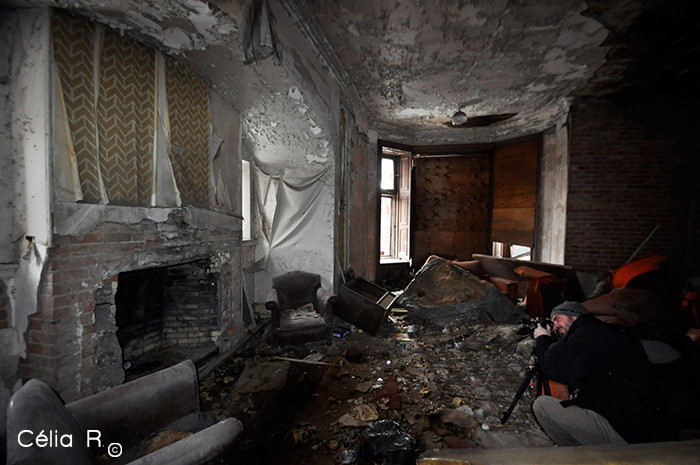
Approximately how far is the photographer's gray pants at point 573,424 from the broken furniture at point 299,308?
258 centimetres

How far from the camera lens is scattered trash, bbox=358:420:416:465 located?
2043 millimetres

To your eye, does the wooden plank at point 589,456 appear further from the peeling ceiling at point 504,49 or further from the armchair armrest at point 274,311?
the peeling ceiling at point 504,49

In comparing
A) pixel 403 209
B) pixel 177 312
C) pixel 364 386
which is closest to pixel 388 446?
pixel 364 386

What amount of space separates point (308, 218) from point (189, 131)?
7.65ft

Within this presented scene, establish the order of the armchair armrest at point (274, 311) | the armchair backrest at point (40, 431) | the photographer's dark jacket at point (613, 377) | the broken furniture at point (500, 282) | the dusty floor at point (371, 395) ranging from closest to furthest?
the armchair backrest at point (40, 431) < the photographer's dark jacket at point (613, 377) < the dusty floor at point (371, 395) < the armchair armrest at point (274, 311) < the broken furniture at point (500, 282)

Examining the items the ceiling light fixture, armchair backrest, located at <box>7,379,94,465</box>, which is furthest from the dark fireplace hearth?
the ceiling light fixture

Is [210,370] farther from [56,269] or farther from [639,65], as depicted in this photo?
[639,65]

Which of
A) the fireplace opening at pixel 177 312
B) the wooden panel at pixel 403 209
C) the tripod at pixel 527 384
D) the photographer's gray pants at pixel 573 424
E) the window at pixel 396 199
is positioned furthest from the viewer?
the window at pixel 396 199

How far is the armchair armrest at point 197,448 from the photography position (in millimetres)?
1395

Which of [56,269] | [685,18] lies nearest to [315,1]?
[56,269]

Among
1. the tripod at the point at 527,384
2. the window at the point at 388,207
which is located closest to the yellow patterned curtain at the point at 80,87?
the tripod at the point at 527,384

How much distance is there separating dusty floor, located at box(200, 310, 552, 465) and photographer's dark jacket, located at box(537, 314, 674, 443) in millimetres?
747

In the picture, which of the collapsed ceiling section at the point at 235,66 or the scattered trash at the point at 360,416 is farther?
the scattered trash at the point at 360,416

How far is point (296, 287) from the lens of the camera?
4629mm
